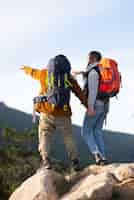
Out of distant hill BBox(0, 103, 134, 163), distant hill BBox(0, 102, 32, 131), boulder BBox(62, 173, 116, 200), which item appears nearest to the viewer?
boulder BBox(62, 173, 116, 200)

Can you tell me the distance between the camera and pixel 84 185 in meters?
Result: 11.5

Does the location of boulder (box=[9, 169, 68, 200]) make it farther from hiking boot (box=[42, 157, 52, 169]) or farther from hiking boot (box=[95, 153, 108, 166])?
hiking boot (box=[95, 153, 108, 166])

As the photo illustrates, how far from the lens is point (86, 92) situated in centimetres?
1229

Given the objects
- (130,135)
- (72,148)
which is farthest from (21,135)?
(130,135)

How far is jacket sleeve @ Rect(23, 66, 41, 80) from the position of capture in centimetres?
Answer: 1211

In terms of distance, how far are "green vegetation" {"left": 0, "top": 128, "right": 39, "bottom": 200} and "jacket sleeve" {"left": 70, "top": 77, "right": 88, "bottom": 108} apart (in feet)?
42.5

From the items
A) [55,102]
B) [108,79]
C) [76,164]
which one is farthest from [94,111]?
[76,164]

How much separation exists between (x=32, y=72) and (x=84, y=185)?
8.04 ft

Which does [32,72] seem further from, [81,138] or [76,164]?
[81,138]

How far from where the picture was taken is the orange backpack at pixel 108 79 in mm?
12070

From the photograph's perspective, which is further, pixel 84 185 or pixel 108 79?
pixel 108 79

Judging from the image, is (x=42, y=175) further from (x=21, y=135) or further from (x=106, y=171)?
(x=21, y=135)

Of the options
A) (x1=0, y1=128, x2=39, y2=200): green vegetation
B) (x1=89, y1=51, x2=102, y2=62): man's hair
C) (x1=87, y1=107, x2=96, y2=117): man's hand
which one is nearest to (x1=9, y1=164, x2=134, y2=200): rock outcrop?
(x1=87, y1=107, x2=96, y2=117): man's hand

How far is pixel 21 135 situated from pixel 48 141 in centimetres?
1711
